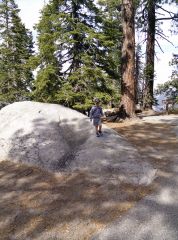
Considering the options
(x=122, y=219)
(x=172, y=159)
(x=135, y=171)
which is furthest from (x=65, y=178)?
(x=172, y=159)

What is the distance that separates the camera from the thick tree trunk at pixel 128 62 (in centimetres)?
1563

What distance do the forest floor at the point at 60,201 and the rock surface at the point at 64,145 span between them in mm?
394

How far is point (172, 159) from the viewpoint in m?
10.4

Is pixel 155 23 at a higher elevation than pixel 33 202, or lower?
higher

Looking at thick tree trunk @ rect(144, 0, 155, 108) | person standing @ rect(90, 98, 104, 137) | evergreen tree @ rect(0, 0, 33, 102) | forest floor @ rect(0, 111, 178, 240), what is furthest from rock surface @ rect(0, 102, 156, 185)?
evergreen tree @ rect(0, 0, 33, 102)

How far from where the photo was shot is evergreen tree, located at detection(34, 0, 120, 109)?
16.0m

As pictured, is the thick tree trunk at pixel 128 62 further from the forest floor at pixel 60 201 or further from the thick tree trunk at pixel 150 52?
the thick tree trunk at pixel 150 52

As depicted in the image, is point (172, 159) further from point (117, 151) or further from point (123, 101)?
point (123, 101)

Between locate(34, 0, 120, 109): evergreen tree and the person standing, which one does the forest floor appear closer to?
the person standing

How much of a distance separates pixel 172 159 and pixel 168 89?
1109cm

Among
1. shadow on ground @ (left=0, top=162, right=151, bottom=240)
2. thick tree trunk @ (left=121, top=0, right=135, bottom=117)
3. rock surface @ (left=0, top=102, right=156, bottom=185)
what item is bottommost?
shadow on ground @ (left=0, top=162, right=151, bottom=240)

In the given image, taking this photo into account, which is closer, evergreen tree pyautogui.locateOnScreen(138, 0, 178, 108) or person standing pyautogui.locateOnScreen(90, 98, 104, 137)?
person standing pyautogui.locateOnScreen(90, 98, 104, 137)

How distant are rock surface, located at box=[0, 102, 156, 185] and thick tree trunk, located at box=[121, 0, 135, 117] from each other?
360cm

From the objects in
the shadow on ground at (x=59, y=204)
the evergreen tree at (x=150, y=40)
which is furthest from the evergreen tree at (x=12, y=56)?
the shadow on ground at (x=59, y=204)
